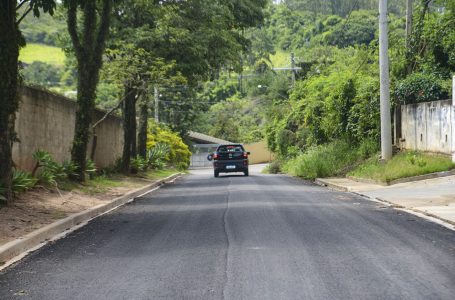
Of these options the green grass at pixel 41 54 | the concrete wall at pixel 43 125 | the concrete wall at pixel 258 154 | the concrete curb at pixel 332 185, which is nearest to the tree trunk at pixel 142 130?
the concrete wall at pixel 43 125

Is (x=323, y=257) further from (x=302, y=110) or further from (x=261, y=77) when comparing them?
(x=261, y=77)

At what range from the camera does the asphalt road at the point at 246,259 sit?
21.9ft

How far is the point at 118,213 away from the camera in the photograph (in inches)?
592

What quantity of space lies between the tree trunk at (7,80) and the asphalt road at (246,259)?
214cm

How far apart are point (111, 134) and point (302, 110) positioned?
1237 centimetres

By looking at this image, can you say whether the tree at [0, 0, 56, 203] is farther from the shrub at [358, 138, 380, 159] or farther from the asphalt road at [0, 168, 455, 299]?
the shrub at [358, 138, 380, 159]

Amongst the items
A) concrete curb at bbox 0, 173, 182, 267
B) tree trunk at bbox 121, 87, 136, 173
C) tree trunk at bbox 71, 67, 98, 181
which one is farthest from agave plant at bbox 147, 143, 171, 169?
concrete curb at bbox 0, 173, 182, 267

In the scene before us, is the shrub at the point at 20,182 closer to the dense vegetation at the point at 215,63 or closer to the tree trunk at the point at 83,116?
the tree trunk at the point at 83,116

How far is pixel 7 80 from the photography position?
13.2 m

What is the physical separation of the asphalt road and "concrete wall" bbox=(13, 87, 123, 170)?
4377 millimetres

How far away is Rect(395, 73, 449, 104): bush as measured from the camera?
993 inches

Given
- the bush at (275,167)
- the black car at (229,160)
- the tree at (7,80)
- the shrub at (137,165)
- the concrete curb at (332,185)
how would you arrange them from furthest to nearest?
1. the bush at (275,167)
2. the black car at (229,160)
3. the shrub at (137,165)
4. the concrete curb at (332,185)
5. the tree at (7,80)

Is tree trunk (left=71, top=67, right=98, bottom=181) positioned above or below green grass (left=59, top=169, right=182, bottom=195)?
above

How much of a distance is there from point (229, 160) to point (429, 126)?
13988 mm
